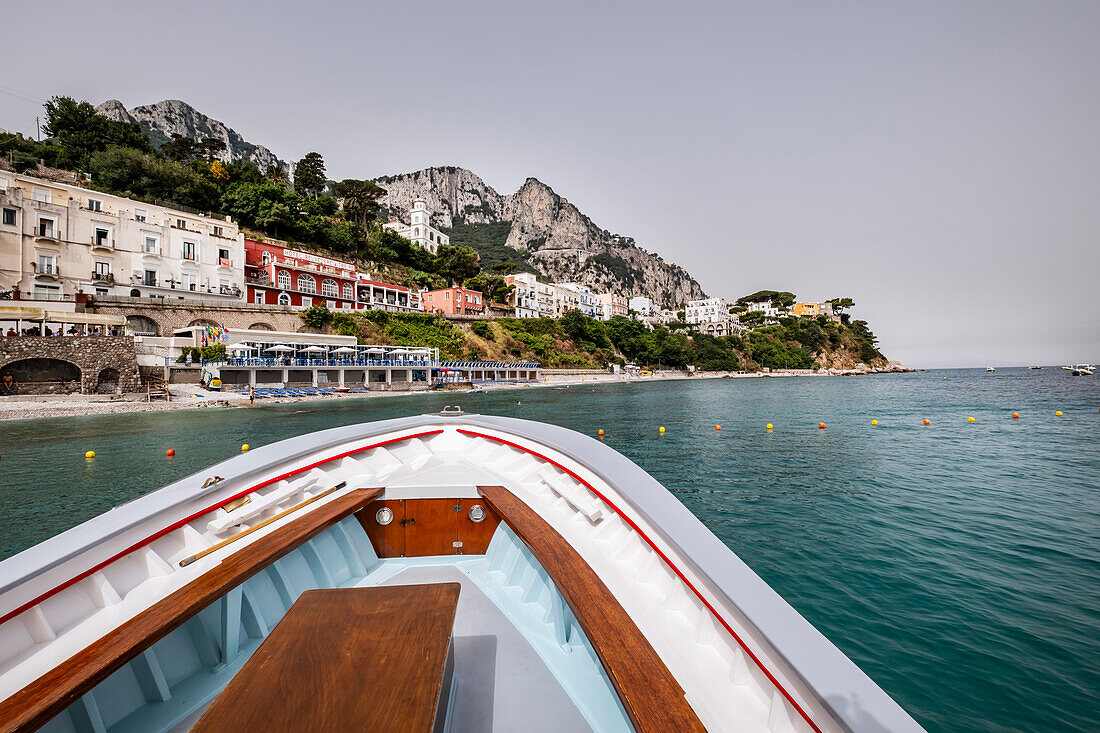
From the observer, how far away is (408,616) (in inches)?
61.6

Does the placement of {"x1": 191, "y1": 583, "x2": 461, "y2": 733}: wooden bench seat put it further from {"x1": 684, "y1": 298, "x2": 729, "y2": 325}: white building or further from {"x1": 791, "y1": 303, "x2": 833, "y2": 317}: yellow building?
{"x1": 791, "y1": 303, "x2": 833, "y2": 317}: yellow building

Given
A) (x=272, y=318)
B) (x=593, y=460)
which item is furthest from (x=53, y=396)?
(x=593, y=460)

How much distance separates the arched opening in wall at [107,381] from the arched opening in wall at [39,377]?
2.75 feet

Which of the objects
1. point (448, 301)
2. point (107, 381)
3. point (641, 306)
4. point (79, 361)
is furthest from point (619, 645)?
point (641, 306)

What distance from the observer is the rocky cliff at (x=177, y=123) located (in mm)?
104688

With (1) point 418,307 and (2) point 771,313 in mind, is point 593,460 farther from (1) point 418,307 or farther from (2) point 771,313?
(2) point 771,313

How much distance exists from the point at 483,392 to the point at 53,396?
2492cm

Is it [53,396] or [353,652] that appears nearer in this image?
[353,652]

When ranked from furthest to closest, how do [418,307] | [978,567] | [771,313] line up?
[771,313]
[418,307]
[978,567]

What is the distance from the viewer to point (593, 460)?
2.76 m

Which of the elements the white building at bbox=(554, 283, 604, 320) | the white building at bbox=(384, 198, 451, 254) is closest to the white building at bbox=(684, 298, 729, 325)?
the white building at bbox=(554, 283, 604, 320)

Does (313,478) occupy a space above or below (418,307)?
below

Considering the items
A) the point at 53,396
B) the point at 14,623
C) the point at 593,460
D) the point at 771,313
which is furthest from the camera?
the point at 771,313

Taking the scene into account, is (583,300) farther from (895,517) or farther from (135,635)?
(135,635)
